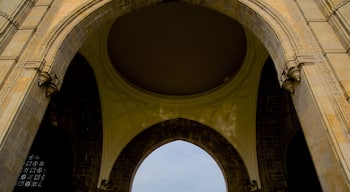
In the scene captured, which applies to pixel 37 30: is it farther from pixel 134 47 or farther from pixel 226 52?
pixel 226 52

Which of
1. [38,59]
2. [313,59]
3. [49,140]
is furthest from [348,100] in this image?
[49,140]

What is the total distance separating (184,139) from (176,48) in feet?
10.8

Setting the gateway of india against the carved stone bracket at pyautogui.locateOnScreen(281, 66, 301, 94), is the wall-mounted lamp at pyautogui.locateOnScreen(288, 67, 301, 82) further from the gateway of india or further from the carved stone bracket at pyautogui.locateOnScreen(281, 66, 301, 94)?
the gateway of india

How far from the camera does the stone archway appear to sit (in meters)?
9.02

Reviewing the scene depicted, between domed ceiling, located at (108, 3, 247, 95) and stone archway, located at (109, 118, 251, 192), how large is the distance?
4.70 feet

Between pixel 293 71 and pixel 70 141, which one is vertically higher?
pixel 70 141

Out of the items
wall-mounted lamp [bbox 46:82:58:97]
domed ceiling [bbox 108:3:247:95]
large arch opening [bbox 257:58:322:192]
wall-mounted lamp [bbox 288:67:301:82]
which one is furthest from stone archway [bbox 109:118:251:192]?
wall-mounted lamp [bbox 288:67:301:82]

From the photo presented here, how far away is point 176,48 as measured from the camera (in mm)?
9922

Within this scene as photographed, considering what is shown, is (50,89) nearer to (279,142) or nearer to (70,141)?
(70,141)

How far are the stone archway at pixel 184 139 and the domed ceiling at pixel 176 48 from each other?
1.43m

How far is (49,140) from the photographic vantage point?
9.51m

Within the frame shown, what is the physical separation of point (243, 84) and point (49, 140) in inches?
274

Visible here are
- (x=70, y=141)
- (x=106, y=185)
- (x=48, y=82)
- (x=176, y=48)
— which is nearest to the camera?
(x=48, y=82)

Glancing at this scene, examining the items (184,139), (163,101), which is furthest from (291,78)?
(163,101)
